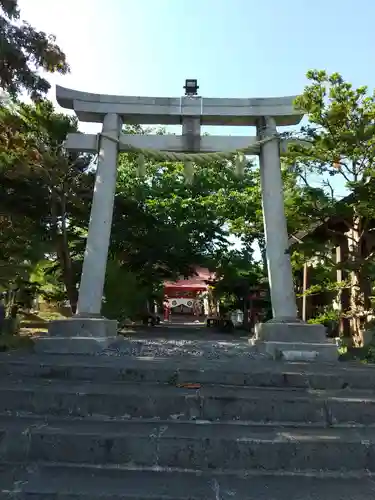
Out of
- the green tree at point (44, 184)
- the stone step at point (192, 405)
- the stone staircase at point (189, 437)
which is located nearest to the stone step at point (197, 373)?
the stone staircase at point (189, 437)

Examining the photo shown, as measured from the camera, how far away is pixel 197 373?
4793mm

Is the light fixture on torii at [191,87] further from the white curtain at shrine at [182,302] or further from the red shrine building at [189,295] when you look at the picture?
the white curtain at shrine at [182,302]

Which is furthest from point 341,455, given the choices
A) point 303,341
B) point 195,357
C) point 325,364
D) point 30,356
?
point 30,356

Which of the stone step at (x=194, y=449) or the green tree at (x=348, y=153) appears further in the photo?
the green tree at (x=348, y=153)

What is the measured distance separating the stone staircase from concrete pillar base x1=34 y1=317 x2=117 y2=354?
192 centimetres

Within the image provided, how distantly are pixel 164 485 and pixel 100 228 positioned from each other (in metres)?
5.52

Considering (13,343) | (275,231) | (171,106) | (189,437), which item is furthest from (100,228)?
(189,437)

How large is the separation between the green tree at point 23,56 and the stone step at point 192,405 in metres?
6.51

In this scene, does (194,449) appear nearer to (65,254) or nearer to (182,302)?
(65,254)

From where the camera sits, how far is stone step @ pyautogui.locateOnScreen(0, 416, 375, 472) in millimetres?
3324

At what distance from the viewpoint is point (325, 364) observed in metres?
5.88

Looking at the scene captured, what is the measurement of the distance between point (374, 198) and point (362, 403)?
4335mm

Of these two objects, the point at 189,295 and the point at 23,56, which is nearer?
the point at 23,56

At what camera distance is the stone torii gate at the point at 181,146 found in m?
7.67
